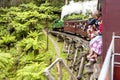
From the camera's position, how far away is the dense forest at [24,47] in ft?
33.7

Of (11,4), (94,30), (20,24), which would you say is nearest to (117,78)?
(94,30)

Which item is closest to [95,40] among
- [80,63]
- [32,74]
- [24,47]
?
[32,74]

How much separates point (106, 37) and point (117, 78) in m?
0.89

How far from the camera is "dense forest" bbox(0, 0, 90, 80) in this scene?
10258 millimetres

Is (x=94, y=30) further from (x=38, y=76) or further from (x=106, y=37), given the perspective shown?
(x=38, y=76)

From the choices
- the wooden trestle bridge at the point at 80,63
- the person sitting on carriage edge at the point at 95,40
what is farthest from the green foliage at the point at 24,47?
the person sitting on carriage edge at the point at 95,40

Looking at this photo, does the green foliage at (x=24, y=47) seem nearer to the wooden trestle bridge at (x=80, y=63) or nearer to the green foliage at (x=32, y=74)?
the green foliage at (x=32, y=74)

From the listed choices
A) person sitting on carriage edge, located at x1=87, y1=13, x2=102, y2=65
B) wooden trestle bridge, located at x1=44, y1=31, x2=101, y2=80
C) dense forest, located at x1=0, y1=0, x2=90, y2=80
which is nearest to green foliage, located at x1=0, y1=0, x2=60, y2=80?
dense forest, located at x1=0, y1=0, x2=90, y2=80

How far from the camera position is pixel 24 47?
14688 millimetres

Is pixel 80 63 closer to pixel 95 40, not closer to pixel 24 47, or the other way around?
pixel 24 47

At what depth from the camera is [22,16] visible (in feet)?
58.4

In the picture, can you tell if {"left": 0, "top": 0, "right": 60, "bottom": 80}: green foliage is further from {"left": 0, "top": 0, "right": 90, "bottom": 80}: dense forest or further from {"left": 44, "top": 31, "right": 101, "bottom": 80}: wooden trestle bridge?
{"left": 44, "top": 31, "right": 101, "bottom": 80}: wooden trestle bridge

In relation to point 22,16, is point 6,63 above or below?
below

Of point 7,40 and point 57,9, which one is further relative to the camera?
point 57,9
